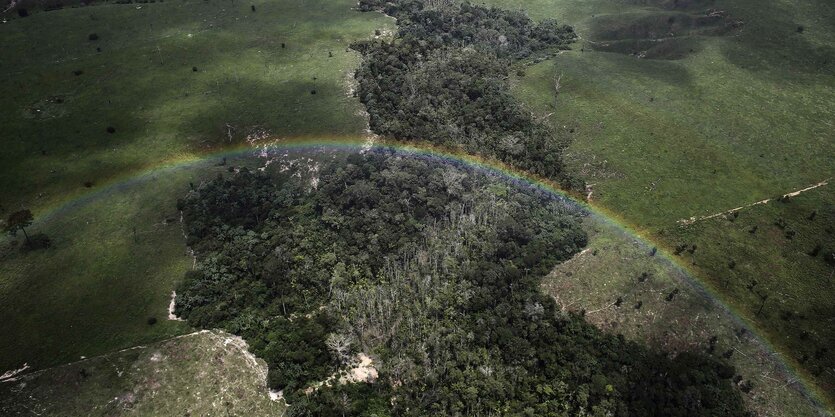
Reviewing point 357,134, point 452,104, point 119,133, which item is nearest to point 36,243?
point 119,133

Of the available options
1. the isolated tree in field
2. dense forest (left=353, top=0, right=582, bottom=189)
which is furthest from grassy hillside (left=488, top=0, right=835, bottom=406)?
the isolated tree in field

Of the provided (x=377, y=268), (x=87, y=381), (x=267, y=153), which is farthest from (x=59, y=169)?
(x=377, y=268)

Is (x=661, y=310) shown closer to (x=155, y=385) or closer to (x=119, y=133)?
(x=155, y=385)

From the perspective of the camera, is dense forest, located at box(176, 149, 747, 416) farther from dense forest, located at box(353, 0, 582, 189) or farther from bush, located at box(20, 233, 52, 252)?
bush, located at box(20, 233, 52, 252)

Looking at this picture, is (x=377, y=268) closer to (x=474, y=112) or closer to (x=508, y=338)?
(x=508, y=338)

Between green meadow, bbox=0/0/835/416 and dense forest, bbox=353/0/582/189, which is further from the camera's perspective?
dense forest, bbox=353/0/582/189

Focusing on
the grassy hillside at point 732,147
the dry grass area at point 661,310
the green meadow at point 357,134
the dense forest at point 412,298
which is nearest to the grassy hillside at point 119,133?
the green meadow at point 357,134

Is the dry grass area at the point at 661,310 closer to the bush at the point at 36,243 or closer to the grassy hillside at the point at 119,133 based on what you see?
the grassy hillside at the point at 119,133
